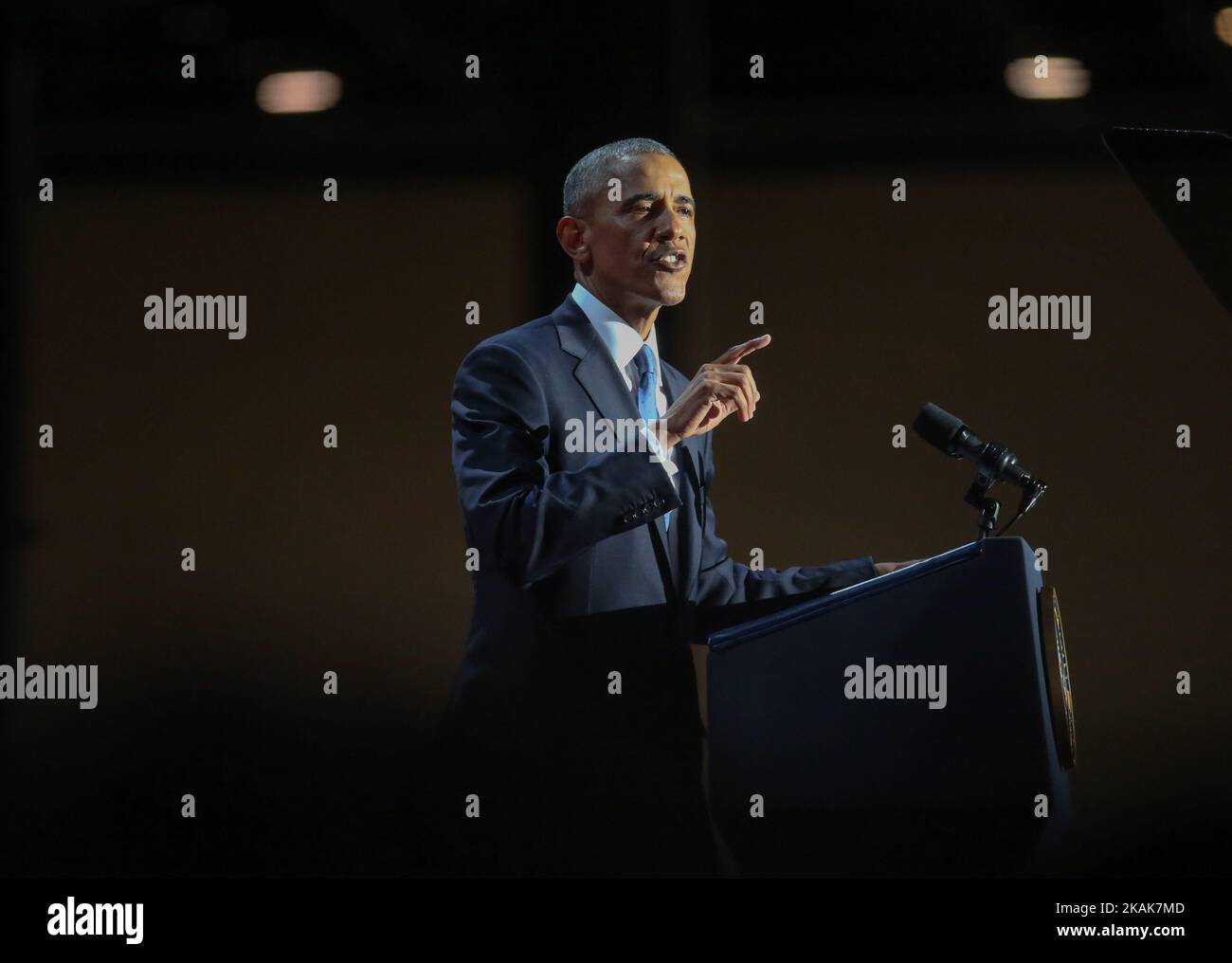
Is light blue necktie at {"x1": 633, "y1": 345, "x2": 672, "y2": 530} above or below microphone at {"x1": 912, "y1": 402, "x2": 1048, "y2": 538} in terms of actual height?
above

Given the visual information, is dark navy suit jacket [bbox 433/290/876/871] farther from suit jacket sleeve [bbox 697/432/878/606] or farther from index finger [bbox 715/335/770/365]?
index finger [bbox 715/335/770/365]

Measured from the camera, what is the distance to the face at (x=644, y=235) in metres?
3.00

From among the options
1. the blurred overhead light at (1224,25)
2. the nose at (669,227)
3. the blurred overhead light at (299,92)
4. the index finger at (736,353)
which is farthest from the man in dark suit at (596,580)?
the blurred overhead light at (1224,25)

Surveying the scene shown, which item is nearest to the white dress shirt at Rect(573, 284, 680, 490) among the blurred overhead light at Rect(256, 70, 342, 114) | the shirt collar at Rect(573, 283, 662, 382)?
the shirt collar at Rect(573, 283, 662, 382)

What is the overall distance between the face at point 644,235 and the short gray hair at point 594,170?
1.2 inches

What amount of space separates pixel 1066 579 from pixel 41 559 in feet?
8.83

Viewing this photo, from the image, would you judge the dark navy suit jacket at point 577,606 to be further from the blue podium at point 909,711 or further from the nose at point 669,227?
the blue podium at point 909,711

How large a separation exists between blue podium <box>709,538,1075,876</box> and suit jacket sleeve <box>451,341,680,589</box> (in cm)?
39

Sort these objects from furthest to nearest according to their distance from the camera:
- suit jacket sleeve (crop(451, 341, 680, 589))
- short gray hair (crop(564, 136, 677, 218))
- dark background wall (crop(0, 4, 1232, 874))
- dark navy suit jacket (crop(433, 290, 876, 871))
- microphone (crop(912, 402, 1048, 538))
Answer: dark background wall (crop(0, 4, 1232, 874)) → short gray hair (crop(564, 136, 677, 218)) → dark navy suit jacket (crop(433, 290, 876, 871)) → suit jacket sleeve (crop(451, 341, 680, 589)) → microphone (crop(912, 402, 1048, 538))

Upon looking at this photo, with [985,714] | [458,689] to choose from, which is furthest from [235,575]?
[985,714]

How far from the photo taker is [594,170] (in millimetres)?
3111

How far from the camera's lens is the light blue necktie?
2951mm

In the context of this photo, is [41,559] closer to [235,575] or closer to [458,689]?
[235,575]

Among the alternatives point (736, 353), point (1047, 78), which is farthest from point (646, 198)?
point (1047, 78)
